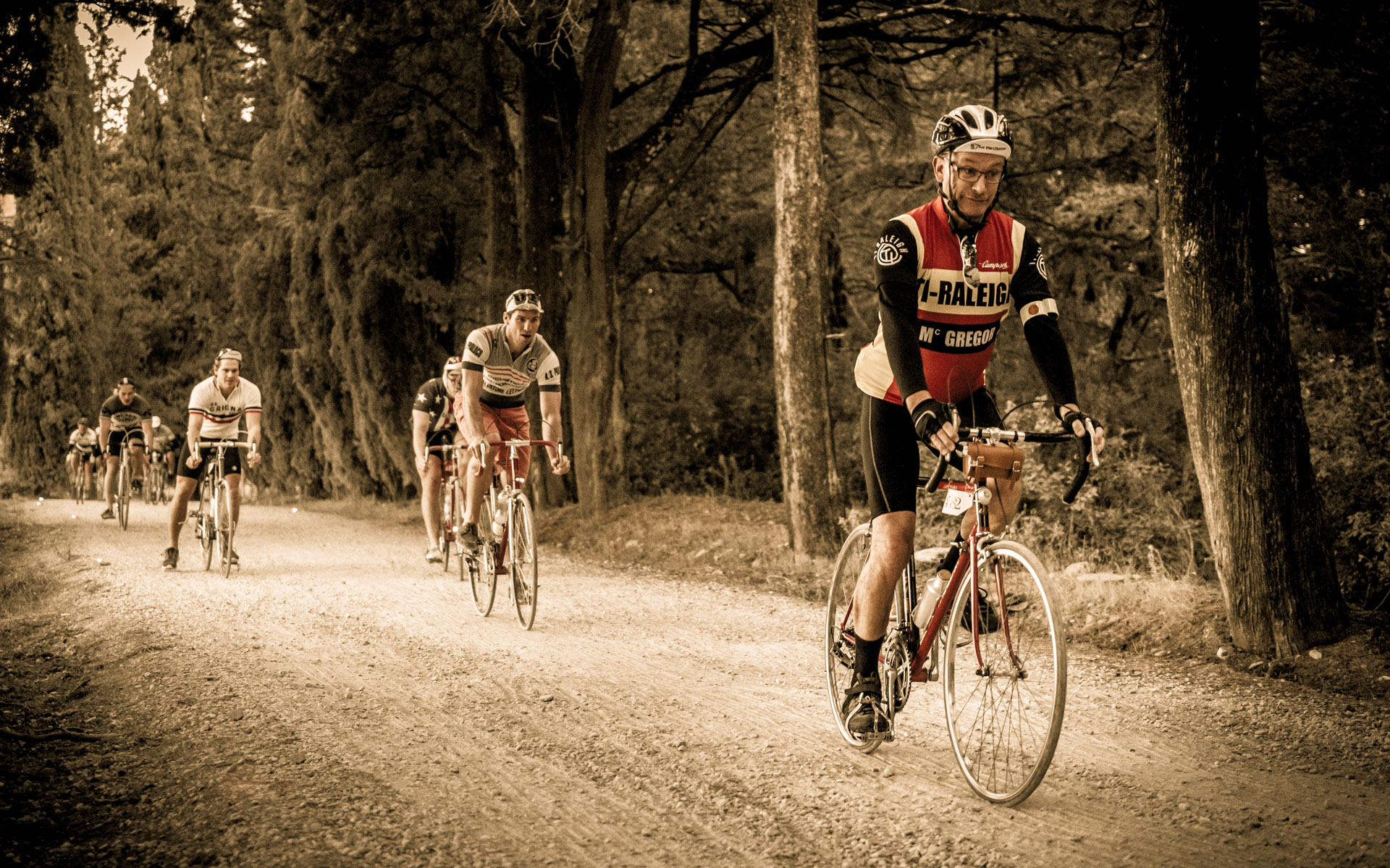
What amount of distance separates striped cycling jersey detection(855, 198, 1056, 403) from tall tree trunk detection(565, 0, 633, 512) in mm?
10929

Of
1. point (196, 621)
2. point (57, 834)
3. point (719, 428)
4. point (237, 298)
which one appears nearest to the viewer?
point (57, 834)

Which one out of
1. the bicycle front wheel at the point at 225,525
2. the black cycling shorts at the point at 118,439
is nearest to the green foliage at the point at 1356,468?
the bicycle front wheel at the point at 225,525

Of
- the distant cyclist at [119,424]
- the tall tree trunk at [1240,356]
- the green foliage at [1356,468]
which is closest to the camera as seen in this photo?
the tall tree trunk at [1240,356]

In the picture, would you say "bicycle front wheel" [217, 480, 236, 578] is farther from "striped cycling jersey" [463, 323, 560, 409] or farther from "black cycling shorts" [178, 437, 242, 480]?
"striped cycling jersey" [463, 323, 560, 409]

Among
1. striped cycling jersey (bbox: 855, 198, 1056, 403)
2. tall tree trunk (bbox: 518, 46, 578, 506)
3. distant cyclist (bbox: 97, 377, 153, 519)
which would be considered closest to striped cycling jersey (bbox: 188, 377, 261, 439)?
tall tree trunk (bbox: 518, 46, 578, 506)

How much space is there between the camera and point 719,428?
21.8 meters

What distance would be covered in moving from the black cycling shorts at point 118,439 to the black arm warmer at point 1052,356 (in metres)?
17.9

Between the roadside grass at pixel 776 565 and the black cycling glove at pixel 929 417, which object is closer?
the black cycling glove at pixel 929 417

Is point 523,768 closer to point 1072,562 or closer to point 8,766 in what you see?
point 8,766

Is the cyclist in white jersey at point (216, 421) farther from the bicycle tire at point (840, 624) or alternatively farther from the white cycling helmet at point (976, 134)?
the white cycling helmet at point (976, 134)

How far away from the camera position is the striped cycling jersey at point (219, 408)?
11344 millimetres

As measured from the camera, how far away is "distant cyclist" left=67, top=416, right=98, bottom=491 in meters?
21.8

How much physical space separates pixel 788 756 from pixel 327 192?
58.8 feet

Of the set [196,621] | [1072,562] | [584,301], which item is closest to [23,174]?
[196,621]
